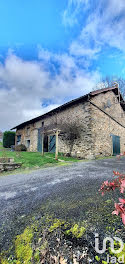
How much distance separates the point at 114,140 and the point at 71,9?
445 inches

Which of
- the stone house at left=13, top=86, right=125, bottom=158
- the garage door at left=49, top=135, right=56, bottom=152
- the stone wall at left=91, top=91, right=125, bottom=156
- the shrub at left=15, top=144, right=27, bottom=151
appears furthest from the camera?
the shrub at left=15, top=144, right=27, bottom=151

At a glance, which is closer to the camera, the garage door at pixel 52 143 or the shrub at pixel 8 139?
the garage door at pixel 52 143

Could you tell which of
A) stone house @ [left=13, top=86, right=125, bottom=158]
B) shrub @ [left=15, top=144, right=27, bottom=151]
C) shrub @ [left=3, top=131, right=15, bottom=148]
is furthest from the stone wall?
shrub @ [left=3, top=131, right=15, bottom=148]

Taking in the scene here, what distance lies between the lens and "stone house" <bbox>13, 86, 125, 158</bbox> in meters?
8.34

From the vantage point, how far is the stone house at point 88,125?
834 centimetres

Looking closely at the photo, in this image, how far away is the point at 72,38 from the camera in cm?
1080

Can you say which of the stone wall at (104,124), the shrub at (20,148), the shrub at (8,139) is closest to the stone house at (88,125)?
the stone wall at (104,124)

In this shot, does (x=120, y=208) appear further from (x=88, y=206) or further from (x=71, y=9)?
(x=71, y=9)

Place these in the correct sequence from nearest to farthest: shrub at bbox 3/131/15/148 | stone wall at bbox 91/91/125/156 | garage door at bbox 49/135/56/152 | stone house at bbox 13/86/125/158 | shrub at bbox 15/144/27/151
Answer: stone house at bbox 13/86/125/158 → stone wall at bbox 91/91/125/156 → garage door at bbox 49/135/56/152 → shrub at bbox 15/144/27/151 → shrub at bbox 3/131/15/148

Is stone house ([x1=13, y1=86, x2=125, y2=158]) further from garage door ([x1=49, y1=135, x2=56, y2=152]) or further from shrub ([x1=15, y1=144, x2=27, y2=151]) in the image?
shrub ([x1=15, y1=144, x2=27, y2=151])

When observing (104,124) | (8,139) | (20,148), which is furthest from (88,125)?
(8,139)

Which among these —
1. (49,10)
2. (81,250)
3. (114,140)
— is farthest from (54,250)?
(49,10)

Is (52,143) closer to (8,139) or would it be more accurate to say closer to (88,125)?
(88,125)

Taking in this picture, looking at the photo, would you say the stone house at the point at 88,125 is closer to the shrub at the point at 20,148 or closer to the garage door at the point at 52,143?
the garage door at the point at 52,143
